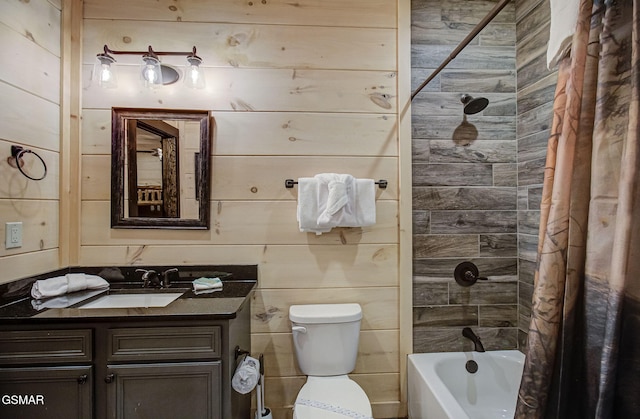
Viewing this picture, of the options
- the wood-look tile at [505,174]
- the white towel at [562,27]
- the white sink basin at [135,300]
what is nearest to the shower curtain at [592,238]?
the white towel at [562,27]

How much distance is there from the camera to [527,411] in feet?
2.38

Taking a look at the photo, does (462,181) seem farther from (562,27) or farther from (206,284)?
(206,284)

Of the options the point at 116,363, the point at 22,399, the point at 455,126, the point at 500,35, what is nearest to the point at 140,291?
the point at 116,363

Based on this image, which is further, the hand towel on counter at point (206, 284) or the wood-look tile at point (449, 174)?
the wood-look tile at point (449, 174)

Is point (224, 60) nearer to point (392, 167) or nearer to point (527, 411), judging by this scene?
point (392, 167)

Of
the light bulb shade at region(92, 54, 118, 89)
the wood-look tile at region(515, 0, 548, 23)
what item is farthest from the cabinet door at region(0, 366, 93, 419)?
the wood-look tile at region(515, 0, 548, 23)

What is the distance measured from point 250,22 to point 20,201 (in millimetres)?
1505

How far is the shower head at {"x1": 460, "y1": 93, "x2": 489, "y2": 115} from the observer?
5.56ft

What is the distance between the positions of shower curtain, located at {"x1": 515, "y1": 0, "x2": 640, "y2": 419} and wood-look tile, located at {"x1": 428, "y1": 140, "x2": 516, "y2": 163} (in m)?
1.03

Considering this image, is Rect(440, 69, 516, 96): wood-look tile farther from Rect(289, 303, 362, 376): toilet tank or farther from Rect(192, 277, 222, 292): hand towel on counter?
Rect(192, 277, 222, 292): hand towel on counter

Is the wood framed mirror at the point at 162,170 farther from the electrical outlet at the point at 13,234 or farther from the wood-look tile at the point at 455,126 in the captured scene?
the wood-look tile at the point at 455,126

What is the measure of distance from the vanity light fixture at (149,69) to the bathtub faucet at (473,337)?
2.06 metres

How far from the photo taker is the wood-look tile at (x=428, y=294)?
5.85ft

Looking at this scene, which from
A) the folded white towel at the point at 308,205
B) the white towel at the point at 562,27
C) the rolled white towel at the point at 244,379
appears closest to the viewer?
the white towel at the point at 562,27
